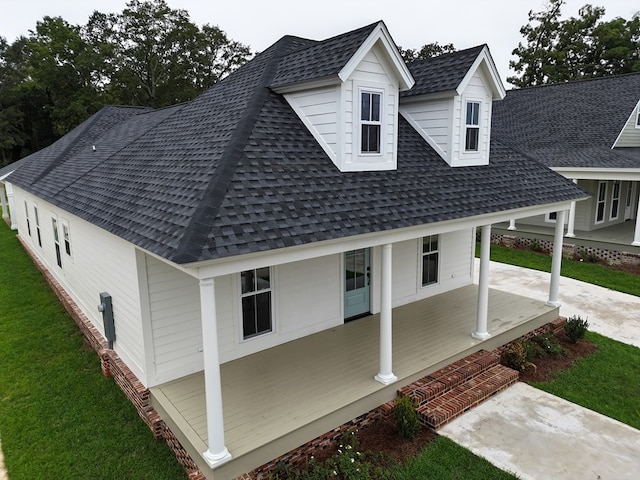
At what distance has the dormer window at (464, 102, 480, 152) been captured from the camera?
9.59 meters

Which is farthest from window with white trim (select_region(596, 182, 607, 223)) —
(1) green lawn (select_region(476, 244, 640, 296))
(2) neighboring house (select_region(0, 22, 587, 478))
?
(2) neighboring house (select_region(0, 22, 587, 478))

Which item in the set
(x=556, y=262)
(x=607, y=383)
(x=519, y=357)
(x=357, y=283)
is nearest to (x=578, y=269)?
(x=556, y=262)

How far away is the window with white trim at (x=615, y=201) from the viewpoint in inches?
790

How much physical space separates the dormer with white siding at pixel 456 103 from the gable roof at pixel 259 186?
0.36 meters

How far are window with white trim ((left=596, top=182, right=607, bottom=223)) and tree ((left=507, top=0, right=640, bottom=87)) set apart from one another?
Answer: 81.7 feet

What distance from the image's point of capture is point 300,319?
28.1 ft

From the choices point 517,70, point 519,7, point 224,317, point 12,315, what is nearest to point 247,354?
point 224,317

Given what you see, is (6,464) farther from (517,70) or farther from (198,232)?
(517,70)

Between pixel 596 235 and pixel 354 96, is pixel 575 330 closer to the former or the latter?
pixel 354 96

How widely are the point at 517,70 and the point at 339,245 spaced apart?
44933 mm

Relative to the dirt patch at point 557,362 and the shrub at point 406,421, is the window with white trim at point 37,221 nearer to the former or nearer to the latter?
the shrub at point 406,421

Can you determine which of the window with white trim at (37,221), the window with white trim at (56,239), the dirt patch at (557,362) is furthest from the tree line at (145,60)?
the dirt patch at (557,362)

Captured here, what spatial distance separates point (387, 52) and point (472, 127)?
3097mm

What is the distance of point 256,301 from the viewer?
25.8 feet
